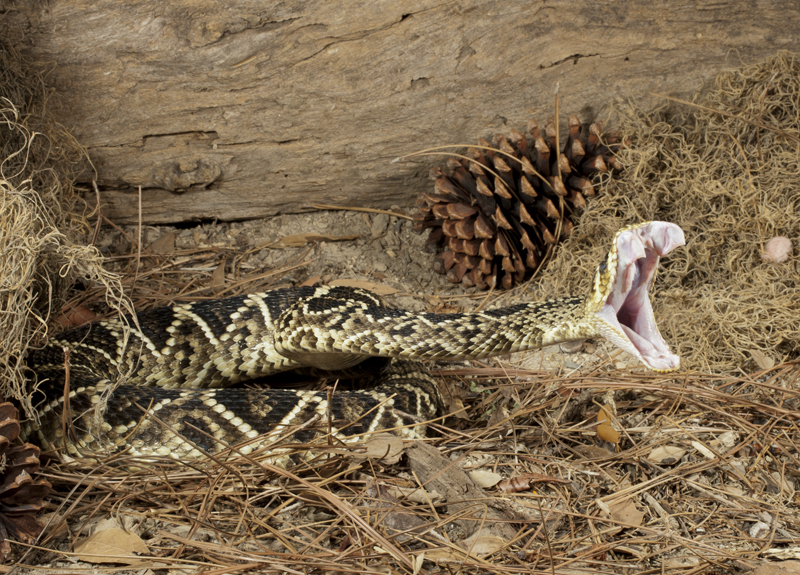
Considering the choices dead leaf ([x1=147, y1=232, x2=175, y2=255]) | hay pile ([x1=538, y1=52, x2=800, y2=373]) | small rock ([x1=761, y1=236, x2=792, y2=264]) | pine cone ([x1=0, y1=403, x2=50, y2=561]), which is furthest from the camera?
dead leaf ([x1=147, y1=232, x2=175, y2=255])

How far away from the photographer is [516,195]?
159 inches

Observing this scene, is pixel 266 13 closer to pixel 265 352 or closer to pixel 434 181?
pixel 434 181

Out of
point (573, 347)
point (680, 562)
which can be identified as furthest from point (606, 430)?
point (573, 347)

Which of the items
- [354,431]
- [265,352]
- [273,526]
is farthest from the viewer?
[265,352]

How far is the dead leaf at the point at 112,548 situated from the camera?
83.3 inches

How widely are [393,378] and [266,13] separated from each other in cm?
213

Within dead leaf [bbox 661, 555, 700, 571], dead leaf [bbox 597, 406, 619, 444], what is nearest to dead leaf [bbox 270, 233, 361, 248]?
dead leaf [bbox 597, 406, 619, 444]

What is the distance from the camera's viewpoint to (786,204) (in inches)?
145

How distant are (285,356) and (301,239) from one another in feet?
4.16

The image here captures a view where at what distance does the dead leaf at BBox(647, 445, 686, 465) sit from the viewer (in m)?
2.78

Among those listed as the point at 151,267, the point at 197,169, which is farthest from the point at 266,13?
the point at 151,267

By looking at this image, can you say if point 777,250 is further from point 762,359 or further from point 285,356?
point 285,356

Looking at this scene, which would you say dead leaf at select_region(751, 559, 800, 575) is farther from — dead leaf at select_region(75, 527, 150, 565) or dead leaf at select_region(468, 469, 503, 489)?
dead leaf at select_region(75, 527, 150, 565)

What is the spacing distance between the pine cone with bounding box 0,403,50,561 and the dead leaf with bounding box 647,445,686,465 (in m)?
2.33
